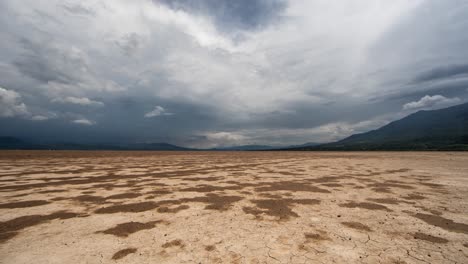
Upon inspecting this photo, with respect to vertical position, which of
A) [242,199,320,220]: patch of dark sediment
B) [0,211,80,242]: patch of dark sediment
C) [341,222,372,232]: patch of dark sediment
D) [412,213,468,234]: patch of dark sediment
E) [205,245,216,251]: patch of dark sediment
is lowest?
[412,213,468,234]: patch of dark sediment

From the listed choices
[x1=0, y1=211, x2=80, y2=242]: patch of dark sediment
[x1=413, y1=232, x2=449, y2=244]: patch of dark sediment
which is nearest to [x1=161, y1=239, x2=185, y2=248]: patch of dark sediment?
[x1=0, y1=211, x2=80, y2=242]: patch of dark sediment

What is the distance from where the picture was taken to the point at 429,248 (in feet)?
15.4

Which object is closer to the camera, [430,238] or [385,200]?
[430,238]

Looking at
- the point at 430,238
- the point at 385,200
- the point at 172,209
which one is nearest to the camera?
the point at 430,238

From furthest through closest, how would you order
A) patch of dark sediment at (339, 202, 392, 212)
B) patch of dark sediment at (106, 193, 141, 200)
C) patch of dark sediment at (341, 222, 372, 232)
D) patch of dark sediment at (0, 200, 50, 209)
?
1. patch of dark sediment at (106, 193, 141, 200)
2. patch of dark sediment at (0, 200, 50, 209)
3. patch of dark sediment at (339, 202, 392, 212)
4. patch of dark sediment at (341, 222, 372, 232)

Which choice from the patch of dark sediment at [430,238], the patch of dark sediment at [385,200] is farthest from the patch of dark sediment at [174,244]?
the patch of dark sediment at [385,200]

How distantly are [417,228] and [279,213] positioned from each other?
13.1 ft

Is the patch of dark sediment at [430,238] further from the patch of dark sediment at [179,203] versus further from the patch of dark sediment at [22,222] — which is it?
the patch of dark sediment at [22,222]

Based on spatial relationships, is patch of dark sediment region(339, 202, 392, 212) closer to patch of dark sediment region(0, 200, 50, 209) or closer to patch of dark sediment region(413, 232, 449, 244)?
patch of dark sediment region(413, 232, 449, 244)

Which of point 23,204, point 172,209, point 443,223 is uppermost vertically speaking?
point 23,204

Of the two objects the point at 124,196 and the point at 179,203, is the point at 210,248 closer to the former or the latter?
the point at 179,203

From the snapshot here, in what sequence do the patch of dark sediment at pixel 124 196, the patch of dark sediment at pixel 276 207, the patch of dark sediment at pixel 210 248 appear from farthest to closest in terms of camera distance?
the patch of dark sediment at pixel 124 196 → the patch of dark sediment at pixel 276 207 → the patch of dark sediment at pixel 210 248

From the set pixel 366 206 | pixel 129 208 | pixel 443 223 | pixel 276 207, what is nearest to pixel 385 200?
pixel 366 206

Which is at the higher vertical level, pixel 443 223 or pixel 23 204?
pixel 23 204
